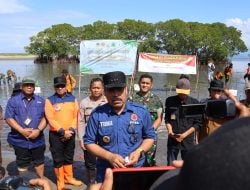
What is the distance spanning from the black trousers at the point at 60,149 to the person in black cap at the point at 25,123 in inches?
7.7

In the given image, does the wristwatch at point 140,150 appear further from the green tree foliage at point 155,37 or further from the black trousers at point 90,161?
the green tree foliage at point 155,37

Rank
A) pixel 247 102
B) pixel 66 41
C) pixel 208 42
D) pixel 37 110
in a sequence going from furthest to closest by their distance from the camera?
1. pixel 66 41
2. pixel 208 42
3. pixel 37 110
4. pixel 247 102

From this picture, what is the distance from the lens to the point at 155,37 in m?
84.0

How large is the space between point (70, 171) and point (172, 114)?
192 cm

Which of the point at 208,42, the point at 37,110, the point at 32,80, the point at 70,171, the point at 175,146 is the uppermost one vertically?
the point at 208,42

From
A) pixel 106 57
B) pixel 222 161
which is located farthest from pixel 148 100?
pixel 106 57

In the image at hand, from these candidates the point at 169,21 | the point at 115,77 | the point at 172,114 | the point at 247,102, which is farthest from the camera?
the point at 169,21

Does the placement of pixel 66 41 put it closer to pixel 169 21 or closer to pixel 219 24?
pixel 169 21

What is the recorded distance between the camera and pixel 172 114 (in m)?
5.45

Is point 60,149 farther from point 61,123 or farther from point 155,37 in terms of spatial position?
point 155,37

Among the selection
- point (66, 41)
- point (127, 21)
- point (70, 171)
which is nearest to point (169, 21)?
point (127, 21)

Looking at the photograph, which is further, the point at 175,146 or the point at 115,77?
the point at 175,146

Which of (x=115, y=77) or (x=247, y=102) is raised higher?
(x=115, y=77)

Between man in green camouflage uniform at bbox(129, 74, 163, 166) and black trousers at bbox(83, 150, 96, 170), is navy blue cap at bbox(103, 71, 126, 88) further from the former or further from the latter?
black trousers at bbox(83, 150, 96, 170)
